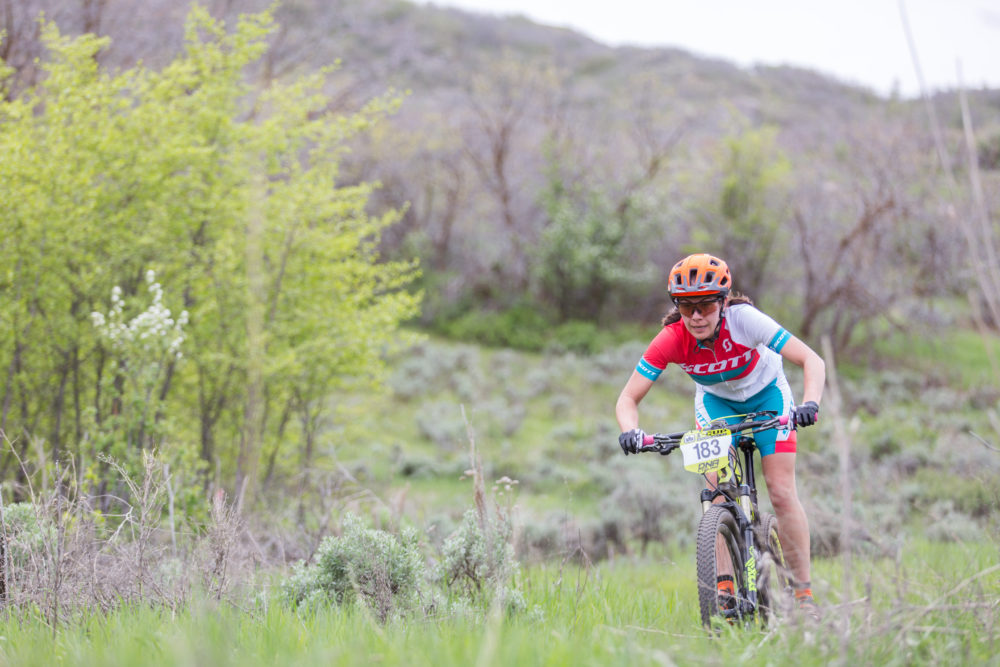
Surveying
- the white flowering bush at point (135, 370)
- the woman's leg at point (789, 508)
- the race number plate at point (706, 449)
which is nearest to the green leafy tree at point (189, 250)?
the white flowering bush at point (135, 370)

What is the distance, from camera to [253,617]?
3293mm

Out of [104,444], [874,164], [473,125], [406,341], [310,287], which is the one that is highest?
[473,125]

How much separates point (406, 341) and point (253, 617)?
5.27m

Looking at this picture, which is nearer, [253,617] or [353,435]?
[253,617]

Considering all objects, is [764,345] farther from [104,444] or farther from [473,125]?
[473,125]

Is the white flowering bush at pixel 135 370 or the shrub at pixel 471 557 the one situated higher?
the white flowering bush at pixel 135 370

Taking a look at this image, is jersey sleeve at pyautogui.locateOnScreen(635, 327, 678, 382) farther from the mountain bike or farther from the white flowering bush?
the white flowering bush

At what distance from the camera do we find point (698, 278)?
13.2 feet

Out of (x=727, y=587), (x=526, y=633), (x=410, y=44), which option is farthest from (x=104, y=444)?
(x=410, y=44)

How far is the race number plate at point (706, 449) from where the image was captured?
12.3 feet

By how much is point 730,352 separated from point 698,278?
1.84 feet

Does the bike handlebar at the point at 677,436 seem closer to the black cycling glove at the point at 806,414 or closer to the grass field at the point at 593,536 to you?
the black cycling glove at the point at 806,414

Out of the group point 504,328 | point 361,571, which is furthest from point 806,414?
point 504,328

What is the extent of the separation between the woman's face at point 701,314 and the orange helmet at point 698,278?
7 cm
